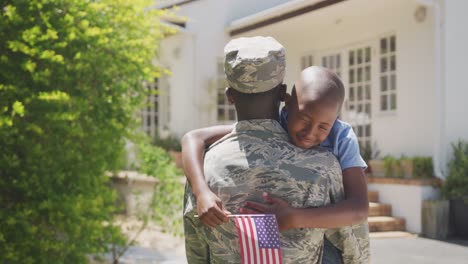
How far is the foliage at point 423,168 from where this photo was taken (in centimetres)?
759

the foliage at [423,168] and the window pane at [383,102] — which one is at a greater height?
the window pane at [383,102]

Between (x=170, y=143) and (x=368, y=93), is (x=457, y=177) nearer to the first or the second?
(x=368, y=93)

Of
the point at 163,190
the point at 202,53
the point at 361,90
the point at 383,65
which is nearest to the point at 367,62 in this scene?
the point at 383,65

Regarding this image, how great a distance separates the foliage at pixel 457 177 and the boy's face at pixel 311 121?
20.4 ft

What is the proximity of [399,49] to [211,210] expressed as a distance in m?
7.76

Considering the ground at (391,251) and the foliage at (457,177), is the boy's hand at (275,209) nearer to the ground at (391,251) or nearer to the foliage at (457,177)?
the ground at (391,251)

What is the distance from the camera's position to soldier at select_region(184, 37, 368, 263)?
144 centimetres

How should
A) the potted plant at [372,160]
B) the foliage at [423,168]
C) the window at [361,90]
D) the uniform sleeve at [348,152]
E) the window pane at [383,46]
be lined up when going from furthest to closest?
the window at [361,90] → the window pane at [383,46] → the potted plant at [372,160] → the foliage at [423,168] → the uniform sleeve at [348,152]

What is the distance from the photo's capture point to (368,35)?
9.23m

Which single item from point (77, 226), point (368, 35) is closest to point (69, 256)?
point (77, 226)

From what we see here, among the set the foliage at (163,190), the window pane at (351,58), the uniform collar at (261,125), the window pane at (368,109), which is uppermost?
the window pane at (351,58)

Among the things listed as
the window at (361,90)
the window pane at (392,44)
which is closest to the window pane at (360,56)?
the window at (361,90)

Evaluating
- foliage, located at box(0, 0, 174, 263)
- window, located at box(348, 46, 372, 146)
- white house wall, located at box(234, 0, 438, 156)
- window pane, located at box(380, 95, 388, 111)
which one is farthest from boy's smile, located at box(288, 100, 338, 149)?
window, located at box(348, 46, 372, 146)

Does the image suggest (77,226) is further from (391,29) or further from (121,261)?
(391,29)
